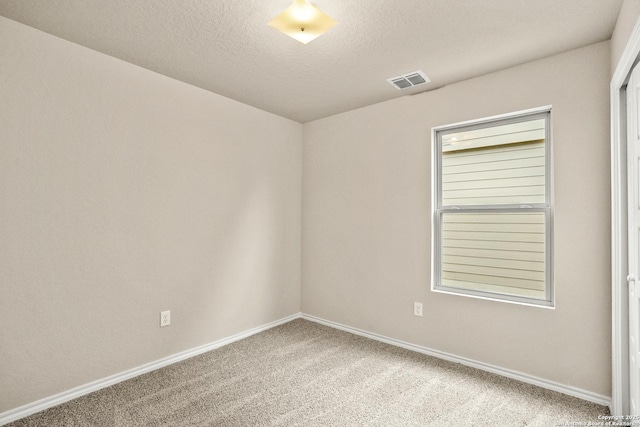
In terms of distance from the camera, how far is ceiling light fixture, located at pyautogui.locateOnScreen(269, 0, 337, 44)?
190 cm

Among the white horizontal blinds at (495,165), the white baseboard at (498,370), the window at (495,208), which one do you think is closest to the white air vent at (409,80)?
the window at (495,208)

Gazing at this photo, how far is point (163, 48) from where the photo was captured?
240 cm

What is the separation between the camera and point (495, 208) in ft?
9.29

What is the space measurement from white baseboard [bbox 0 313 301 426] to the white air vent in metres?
2.81

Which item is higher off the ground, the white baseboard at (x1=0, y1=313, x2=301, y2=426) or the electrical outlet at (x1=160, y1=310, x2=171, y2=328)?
the electrical outlet at (x1=160, y1=310, x2=171, y2=328)

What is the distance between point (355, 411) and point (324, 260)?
1909mm

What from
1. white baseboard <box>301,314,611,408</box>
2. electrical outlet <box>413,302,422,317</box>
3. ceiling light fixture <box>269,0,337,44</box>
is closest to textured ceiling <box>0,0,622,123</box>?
ceiling light fixture <box>269,0,337,44</box>

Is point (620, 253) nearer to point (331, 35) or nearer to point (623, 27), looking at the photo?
point (623, 27)

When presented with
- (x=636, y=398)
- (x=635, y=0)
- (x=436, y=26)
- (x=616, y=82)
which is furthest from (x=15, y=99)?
(x=636, y=398)

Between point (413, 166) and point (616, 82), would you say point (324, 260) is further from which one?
point (616, 82)

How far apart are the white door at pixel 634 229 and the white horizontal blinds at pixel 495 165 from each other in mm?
699

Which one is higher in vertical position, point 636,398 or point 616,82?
point 616,82

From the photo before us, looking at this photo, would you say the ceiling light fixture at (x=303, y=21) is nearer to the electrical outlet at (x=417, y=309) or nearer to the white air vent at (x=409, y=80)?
the white air vent at (x=409, y=80)

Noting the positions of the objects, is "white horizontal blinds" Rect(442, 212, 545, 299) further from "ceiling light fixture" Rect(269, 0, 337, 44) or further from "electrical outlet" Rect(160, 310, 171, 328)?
"electrical outlet" Rect(160, 310, 171, 328)
